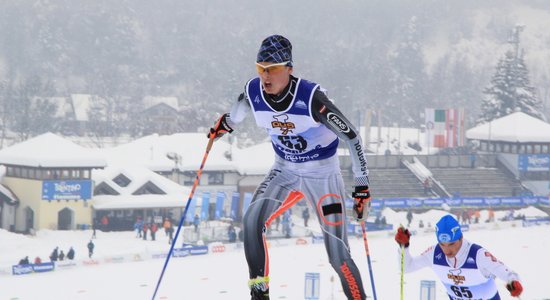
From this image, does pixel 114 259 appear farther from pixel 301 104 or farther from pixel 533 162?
pixel 533 162

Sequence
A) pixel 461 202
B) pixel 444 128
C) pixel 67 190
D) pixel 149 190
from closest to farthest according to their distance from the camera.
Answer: pixel 67 190
pixel 149 190
pixel 461 202
pixel 444 128

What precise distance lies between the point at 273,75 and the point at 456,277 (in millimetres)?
2779

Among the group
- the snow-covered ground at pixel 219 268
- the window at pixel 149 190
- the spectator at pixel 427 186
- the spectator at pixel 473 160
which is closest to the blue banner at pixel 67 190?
the snow-covered ground at pixel 219 268

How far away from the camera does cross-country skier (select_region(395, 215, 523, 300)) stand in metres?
8.28

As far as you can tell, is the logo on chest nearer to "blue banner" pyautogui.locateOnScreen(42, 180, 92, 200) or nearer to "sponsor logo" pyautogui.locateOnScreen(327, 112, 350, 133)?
"sponsor logo" pyautogui.locateOnScreen(327, 112, 350, 133)

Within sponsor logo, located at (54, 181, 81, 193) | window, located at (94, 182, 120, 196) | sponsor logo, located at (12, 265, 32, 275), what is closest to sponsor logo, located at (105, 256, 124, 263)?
sponsor logo, located at (12, 265, 32, 275)

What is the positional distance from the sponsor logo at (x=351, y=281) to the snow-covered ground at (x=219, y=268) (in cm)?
1418

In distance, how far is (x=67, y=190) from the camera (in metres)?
45.3

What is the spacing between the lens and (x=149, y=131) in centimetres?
10794

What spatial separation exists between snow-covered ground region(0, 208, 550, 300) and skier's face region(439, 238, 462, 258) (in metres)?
13.2

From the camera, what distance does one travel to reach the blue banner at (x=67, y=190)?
44938mm

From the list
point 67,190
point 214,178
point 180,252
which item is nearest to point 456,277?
point 180,252

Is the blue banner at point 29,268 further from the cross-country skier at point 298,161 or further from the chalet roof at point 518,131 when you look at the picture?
the chalet roof at point 518,131

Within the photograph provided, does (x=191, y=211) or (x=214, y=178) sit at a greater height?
A: (x=214, y=178)
